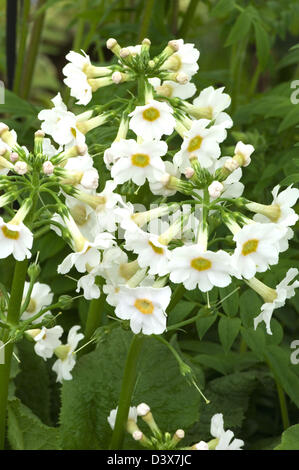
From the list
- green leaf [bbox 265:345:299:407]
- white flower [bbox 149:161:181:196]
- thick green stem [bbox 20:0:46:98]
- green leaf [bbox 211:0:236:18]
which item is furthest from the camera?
thick green stem [bbox 20:0:46:98]

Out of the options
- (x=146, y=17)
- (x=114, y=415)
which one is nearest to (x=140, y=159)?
(x=114, y=415)

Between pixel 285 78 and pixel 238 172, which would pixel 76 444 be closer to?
pixel 238 172

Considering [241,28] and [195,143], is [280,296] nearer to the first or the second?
[195,143]

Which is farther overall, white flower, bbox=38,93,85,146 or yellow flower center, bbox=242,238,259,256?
white flower, bbox=38,93,85,146

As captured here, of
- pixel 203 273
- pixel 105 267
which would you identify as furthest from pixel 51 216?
pixel 203 273

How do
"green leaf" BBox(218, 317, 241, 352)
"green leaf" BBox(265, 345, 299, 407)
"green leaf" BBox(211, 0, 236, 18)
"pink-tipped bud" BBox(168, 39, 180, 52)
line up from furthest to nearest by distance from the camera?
"green leaf" BBox(211, 0, 236, 18), "green leaf" BBox(265, 345, 299, 407), "green leaf" BBox(218, 317, 241, 352), "pink-tipped bud" BBox(168, 39, 180, 52)

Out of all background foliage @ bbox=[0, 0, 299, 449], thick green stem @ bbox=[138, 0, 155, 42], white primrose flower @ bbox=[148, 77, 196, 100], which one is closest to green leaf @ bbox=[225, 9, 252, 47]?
background foliage @ bbox=[0, 0, 299, 449]

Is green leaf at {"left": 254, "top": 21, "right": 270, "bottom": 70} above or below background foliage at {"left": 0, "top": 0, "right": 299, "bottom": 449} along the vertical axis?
above

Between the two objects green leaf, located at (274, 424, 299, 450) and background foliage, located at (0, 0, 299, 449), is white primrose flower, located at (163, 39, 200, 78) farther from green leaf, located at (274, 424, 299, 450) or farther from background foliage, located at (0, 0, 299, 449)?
green leaf, located at (274, 424, 299, 450)
